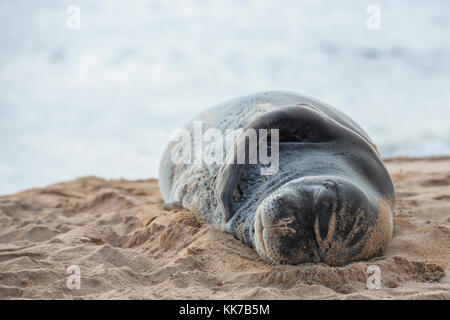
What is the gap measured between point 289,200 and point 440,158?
590 centimetres

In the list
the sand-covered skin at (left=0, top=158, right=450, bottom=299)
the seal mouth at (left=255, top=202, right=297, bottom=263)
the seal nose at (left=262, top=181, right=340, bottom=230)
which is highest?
the seal nose at (left=262, top=181, right=340, bottom=230)

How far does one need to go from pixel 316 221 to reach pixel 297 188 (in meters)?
0.20

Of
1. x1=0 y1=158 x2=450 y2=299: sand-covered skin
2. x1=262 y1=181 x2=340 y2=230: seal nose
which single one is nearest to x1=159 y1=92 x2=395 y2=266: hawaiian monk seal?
x1=262 y1=181 x2=340 y2=230: seal nose

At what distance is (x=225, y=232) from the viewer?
10.4 feet

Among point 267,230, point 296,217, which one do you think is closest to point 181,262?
point 267,230

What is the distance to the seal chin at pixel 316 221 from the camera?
2475 mm

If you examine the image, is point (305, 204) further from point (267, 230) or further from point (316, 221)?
point (267, 230)

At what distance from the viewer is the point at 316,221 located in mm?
2469

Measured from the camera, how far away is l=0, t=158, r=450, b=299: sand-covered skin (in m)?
2.40

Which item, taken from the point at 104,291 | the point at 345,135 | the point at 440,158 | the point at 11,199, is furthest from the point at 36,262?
the point at 440,158

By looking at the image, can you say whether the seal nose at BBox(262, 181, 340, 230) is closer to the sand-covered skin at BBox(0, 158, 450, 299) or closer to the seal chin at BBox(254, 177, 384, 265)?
the seal chin at BBox(254, 177, 384, 265)

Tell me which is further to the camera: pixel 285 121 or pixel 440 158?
pixel 440 158

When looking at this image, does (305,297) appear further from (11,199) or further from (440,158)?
(440,158)
